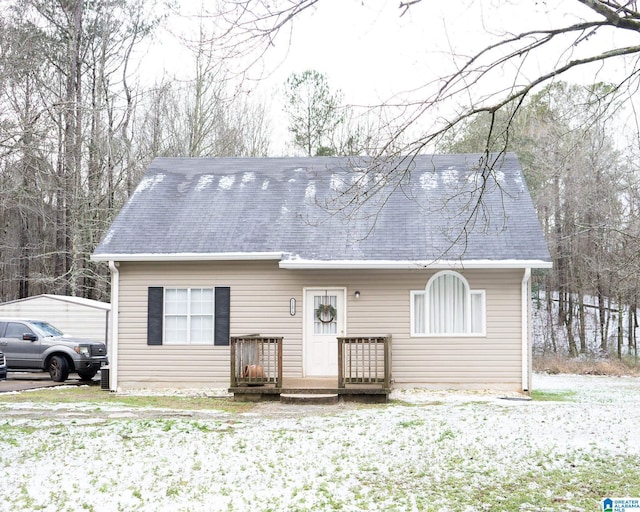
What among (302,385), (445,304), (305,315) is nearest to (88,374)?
(305,315)

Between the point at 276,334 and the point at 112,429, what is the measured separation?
5.86m

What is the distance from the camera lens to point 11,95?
12.7m

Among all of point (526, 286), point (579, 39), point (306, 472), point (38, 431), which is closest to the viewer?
point (579, 39)

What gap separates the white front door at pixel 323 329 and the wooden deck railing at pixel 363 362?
2.75 feet

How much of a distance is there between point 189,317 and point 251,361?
1.99 m

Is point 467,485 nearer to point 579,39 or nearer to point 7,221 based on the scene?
point 579,39

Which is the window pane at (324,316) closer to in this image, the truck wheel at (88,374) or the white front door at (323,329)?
the white front door at (323,329)

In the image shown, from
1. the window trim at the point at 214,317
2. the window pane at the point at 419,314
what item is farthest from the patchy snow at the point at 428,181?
the window trim at the point at 214,317

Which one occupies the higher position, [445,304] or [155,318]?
[445,304]

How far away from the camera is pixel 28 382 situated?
18.1 metres

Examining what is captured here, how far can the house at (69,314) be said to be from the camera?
21312mm

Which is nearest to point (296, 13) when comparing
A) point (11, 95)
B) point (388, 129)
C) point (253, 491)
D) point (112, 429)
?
point (388, 129)

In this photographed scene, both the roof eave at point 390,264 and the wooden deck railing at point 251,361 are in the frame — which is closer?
the wooden deck railing at point 251,361

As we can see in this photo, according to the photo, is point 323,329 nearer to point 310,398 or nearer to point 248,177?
point 310,398
